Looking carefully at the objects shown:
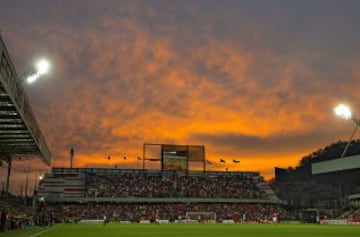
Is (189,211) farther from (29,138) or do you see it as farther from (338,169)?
(29,138)

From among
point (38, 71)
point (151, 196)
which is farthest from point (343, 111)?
point (151, 196)

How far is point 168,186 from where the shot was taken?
390 feet

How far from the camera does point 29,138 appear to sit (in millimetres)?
37594

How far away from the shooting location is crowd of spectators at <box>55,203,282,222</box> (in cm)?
10181

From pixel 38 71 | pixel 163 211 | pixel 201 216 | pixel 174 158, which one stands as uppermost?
pixel 174 158

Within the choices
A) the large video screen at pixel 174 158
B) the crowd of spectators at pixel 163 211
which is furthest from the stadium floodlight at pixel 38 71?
the large video screen at pixel 174 158

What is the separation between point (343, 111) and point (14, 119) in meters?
30.1

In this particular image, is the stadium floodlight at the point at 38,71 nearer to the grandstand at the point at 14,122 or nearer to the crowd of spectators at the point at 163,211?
the grandstand at the point at 14,122

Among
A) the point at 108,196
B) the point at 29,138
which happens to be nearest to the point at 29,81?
the point at 29,138

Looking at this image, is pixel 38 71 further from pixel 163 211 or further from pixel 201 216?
pixel 201 216

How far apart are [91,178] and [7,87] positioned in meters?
99.9

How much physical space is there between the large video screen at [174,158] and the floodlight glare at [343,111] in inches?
2792

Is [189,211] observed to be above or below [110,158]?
below

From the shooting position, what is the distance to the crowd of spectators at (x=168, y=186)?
114 m
